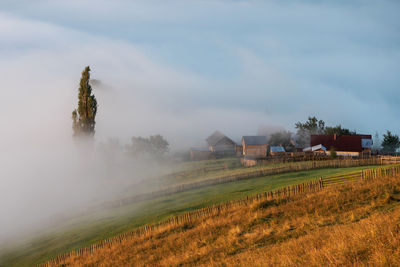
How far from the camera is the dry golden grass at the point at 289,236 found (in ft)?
29.1

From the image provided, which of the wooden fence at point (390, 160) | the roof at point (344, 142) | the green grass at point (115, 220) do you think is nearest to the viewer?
the green grass at point (115, 220)

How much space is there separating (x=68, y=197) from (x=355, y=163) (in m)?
49.0

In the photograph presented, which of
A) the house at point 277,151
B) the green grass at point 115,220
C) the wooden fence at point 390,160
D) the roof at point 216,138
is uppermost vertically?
the roof at point 216,138

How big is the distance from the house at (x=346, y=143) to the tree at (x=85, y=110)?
5076 cm

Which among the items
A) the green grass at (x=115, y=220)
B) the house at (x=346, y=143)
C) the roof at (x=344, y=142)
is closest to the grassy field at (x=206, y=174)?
the green grass at (x=115, y=220)

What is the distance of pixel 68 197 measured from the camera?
55531mm

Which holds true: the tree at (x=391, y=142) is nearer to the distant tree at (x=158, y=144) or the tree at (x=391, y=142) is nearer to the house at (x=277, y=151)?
the house at (x=277, y=151)

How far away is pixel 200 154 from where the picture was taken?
293 ft

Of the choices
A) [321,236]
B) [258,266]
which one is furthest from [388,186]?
[258,266]

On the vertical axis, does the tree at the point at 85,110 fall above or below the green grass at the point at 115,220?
above

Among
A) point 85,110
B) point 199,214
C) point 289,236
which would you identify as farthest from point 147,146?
point 289,236

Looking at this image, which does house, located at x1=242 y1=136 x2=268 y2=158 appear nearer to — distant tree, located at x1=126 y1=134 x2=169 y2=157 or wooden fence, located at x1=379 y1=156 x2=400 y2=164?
distant tree, located at x1=126 y1=134 x2=169 y2=157

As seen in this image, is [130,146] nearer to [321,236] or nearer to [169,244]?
[169,244]

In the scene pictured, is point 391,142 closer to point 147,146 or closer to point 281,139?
point 281,139
